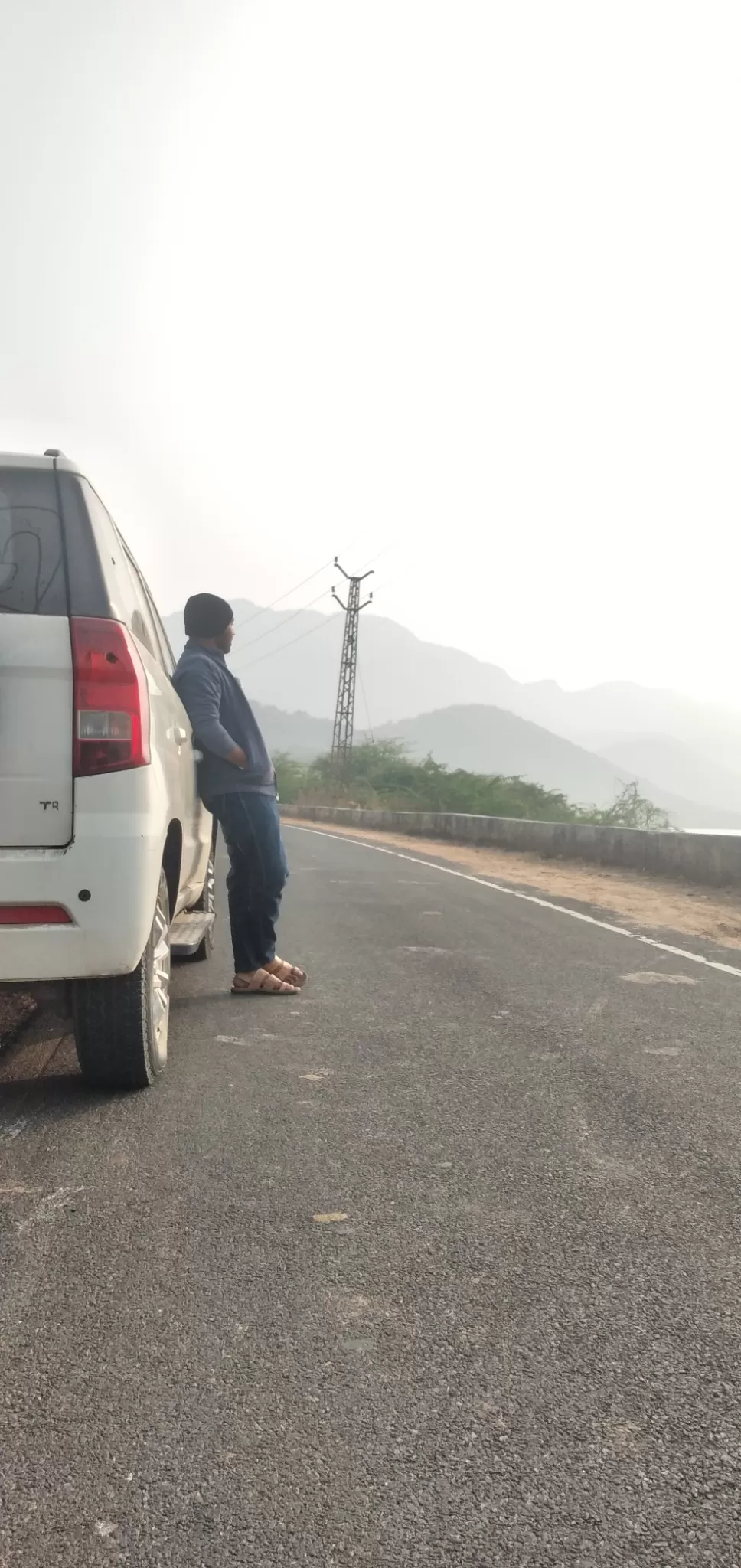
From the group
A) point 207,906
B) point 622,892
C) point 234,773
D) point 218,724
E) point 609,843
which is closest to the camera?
point 218,724

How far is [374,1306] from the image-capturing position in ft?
7.15

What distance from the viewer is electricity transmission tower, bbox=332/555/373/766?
47.5m

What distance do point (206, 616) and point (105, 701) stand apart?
2.16 m

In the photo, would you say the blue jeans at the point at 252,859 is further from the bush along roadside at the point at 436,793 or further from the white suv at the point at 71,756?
the bush along roadside at the point at 436,793

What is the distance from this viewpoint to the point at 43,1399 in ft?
6.00

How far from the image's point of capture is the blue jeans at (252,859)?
490 cm

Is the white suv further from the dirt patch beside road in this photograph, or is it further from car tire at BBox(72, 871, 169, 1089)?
the dirt patch beside road

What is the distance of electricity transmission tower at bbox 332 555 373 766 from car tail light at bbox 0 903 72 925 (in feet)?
145

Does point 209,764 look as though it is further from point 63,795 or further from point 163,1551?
point 163,1551

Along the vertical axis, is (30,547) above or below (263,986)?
above

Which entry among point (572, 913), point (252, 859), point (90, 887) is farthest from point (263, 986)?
point (572, 913)

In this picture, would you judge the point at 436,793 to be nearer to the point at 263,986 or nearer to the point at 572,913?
the point at 572,913

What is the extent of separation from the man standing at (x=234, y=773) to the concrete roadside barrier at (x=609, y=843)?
7927 millimetres

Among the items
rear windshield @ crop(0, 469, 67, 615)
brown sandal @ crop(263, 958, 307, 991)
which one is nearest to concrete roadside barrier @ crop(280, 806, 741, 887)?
brown sandal @ crop(263, 958, 307, 991)
